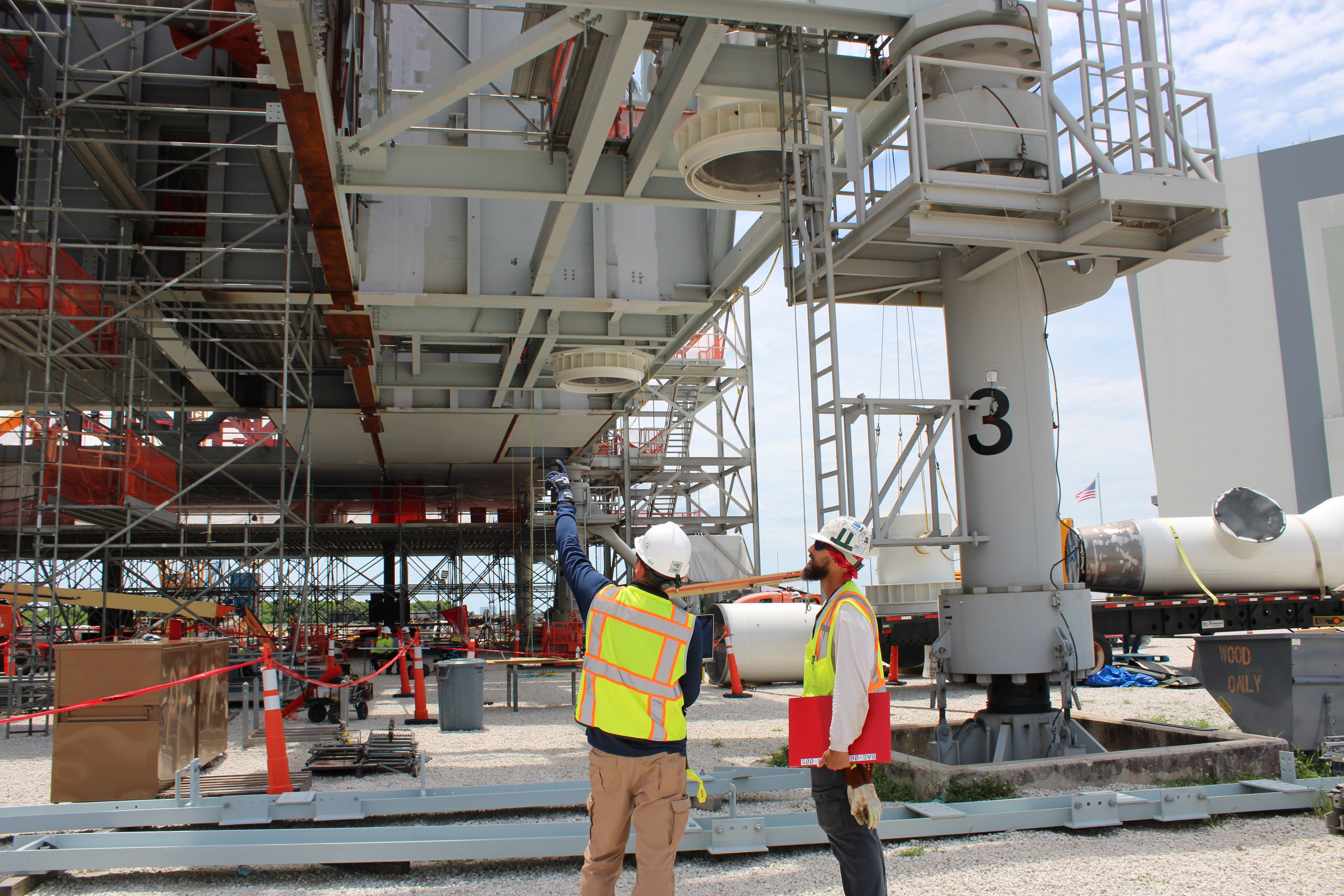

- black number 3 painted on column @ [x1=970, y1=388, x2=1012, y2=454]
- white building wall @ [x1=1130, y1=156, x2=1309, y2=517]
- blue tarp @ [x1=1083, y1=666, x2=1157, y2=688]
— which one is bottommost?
blue tarp @ [x1=1083, y1=666, x2=1157, y2=688]

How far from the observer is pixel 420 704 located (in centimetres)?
1373

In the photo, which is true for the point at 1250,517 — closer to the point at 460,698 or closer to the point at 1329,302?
the point at 460,698

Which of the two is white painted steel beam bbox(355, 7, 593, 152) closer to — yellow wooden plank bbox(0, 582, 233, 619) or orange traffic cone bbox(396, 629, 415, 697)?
orange traffic cone bbox(396, 629, 415, 697)

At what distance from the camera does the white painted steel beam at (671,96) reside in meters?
8.05

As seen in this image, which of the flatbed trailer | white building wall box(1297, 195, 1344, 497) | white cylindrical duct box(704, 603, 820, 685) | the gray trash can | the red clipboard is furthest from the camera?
white building wall box(1297, 195, 1344, 497)

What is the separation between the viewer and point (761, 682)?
57.2 ft

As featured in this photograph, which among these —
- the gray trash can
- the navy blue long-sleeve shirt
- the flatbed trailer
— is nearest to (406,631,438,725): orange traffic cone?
the gray trash can

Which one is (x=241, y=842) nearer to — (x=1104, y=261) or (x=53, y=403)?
(x=1104, y=261)

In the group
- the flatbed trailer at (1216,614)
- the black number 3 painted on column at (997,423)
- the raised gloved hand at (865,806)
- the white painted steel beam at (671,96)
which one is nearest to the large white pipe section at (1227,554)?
the flatbed trailer at (1216,614)

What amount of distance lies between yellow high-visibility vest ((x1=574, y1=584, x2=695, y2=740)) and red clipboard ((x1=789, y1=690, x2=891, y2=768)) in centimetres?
60

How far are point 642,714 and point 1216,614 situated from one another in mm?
13881

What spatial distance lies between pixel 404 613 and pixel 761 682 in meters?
20.1

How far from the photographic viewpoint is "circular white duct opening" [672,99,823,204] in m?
9.30

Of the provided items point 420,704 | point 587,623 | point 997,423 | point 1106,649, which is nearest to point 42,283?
point 420,704
